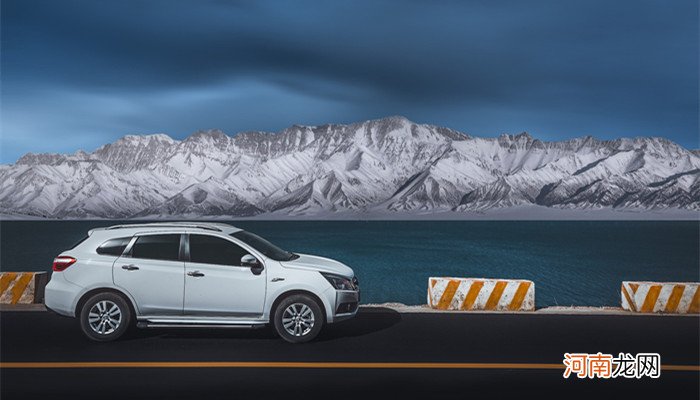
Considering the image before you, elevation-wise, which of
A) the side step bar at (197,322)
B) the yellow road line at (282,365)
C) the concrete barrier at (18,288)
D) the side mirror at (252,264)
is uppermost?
the side mirror at (252,264)

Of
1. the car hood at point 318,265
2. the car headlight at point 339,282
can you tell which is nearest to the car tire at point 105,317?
the car hood at point 318,265

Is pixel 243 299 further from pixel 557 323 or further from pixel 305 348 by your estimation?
pixel 557 323

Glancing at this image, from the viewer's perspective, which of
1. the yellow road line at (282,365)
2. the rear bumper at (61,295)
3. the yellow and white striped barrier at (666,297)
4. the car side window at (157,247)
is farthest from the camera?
the yellow and white striped barrier at (666,297)

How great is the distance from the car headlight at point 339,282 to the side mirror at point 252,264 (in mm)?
943

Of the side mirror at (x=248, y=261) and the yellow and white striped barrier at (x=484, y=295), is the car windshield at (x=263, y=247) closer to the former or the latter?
the side mirror at (x=248, y=261)

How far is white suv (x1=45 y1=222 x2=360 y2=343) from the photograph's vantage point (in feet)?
31.9

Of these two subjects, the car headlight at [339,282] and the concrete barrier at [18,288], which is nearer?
the car headlight at [339,282]

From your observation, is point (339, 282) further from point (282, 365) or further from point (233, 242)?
point (282, 365)

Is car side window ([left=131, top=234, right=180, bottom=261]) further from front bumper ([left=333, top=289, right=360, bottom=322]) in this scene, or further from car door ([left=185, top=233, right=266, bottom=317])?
front bumper ([left=333, top=289, right=360, bottom=322])

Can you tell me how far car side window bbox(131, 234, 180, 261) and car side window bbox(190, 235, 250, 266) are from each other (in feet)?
0.82

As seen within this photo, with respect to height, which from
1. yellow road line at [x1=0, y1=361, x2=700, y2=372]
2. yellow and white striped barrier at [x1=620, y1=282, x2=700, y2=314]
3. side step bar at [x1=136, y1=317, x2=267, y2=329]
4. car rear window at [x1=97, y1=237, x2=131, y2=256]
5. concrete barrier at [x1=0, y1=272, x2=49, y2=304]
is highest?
car rear window at [x1=97, y1=237, x2=131, y2=256]

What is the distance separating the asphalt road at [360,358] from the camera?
7480mm

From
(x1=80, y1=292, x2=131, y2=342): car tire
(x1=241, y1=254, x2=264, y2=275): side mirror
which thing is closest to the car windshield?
(x1=241, y1=254, x2=264, y2=275): side mirror

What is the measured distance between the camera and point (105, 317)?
9867mm
